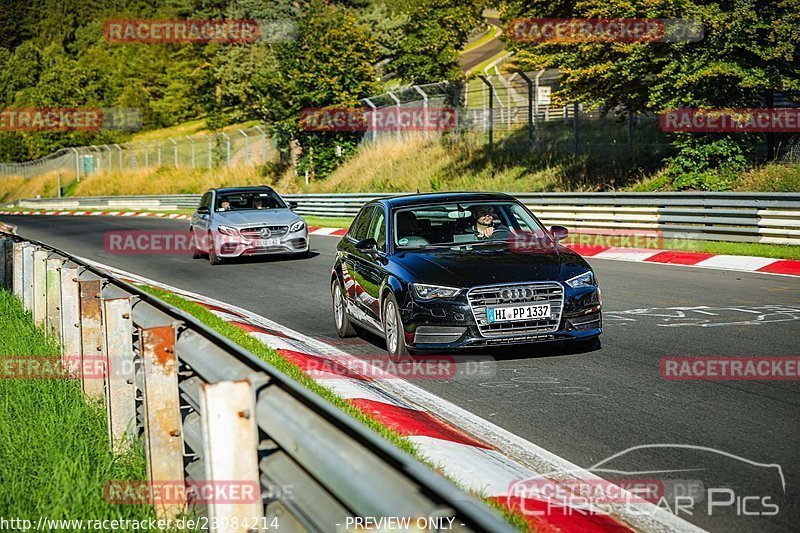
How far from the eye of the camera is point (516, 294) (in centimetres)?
868

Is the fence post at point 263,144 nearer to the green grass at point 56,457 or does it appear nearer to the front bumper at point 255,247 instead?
the front bumper at point 255,247

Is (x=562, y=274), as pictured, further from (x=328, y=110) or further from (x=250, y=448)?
(x=328, y=110)

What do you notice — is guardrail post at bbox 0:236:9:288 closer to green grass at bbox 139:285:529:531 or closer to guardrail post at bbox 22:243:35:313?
green grass at bbox 139:285:529:531

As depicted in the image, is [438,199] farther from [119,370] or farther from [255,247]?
[255,247]

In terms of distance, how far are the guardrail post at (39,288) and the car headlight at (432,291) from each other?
11.7ft

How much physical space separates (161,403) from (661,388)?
4363 mm

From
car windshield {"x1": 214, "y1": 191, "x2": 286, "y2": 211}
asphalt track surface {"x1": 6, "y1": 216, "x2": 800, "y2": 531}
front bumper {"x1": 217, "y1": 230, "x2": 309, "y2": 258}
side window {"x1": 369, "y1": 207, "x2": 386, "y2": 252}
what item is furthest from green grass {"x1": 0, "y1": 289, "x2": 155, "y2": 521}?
car windshield {"x1": 214, "y1": 191, "x2": 286, "y2": 211}

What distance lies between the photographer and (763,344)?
29.9ft

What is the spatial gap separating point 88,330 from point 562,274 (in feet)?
13.7

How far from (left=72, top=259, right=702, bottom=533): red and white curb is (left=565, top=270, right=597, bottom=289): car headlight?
5.74 feet

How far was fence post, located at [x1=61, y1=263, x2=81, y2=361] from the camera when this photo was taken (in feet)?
24.0

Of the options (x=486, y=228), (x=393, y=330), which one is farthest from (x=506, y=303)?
(x=486, y=228)

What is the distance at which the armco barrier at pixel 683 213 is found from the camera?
1755cm

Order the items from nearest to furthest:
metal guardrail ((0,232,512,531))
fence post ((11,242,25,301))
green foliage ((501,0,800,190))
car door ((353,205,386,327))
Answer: metal guardrail ((0,232,512,531))
car door ((353,205,386,327))
fence post ((11,242,25,301))
green foliage ((501,0,800,190))
